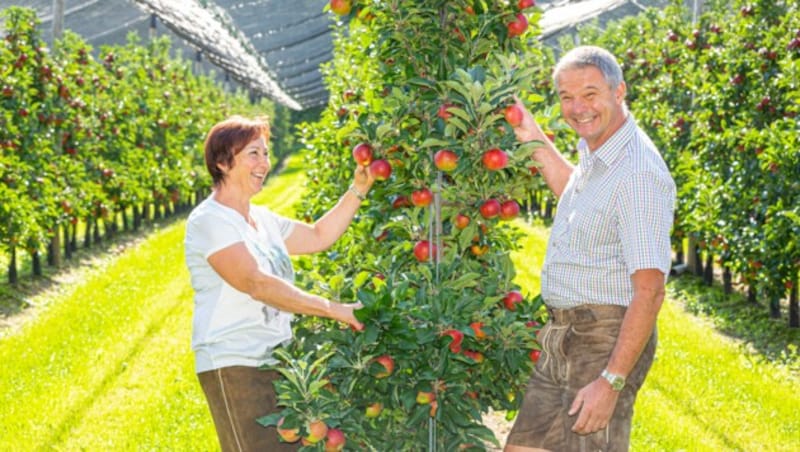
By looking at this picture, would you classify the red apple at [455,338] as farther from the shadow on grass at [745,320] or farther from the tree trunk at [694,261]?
the tree trunk at [694,261]

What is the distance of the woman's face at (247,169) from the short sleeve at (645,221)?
127cm

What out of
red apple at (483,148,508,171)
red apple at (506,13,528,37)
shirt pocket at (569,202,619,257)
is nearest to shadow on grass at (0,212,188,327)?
red apple at (506,13,528,37)

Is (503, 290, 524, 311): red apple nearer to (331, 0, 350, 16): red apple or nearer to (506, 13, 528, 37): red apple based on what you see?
(506, 13, 528, 37): red apple

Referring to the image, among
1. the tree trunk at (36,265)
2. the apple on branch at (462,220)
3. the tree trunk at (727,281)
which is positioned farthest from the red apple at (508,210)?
the tree trunk at (36,265)

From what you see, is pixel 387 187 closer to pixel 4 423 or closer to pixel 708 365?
pixel 4 423

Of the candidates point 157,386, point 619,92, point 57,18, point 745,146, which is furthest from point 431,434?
point 57,18

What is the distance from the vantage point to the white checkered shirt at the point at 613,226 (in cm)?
295

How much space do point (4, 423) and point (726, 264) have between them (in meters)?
6.87

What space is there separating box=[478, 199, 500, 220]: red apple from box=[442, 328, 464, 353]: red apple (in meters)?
0.55

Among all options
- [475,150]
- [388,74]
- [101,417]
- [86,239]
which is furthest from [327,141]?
[86,239]

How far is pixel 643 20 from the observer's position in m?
16.8

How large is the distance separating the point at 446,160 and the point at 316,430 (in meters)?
1.02

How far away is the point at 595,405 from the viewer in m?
3.01

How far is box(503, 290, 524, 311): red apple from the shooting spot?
11.9ft
